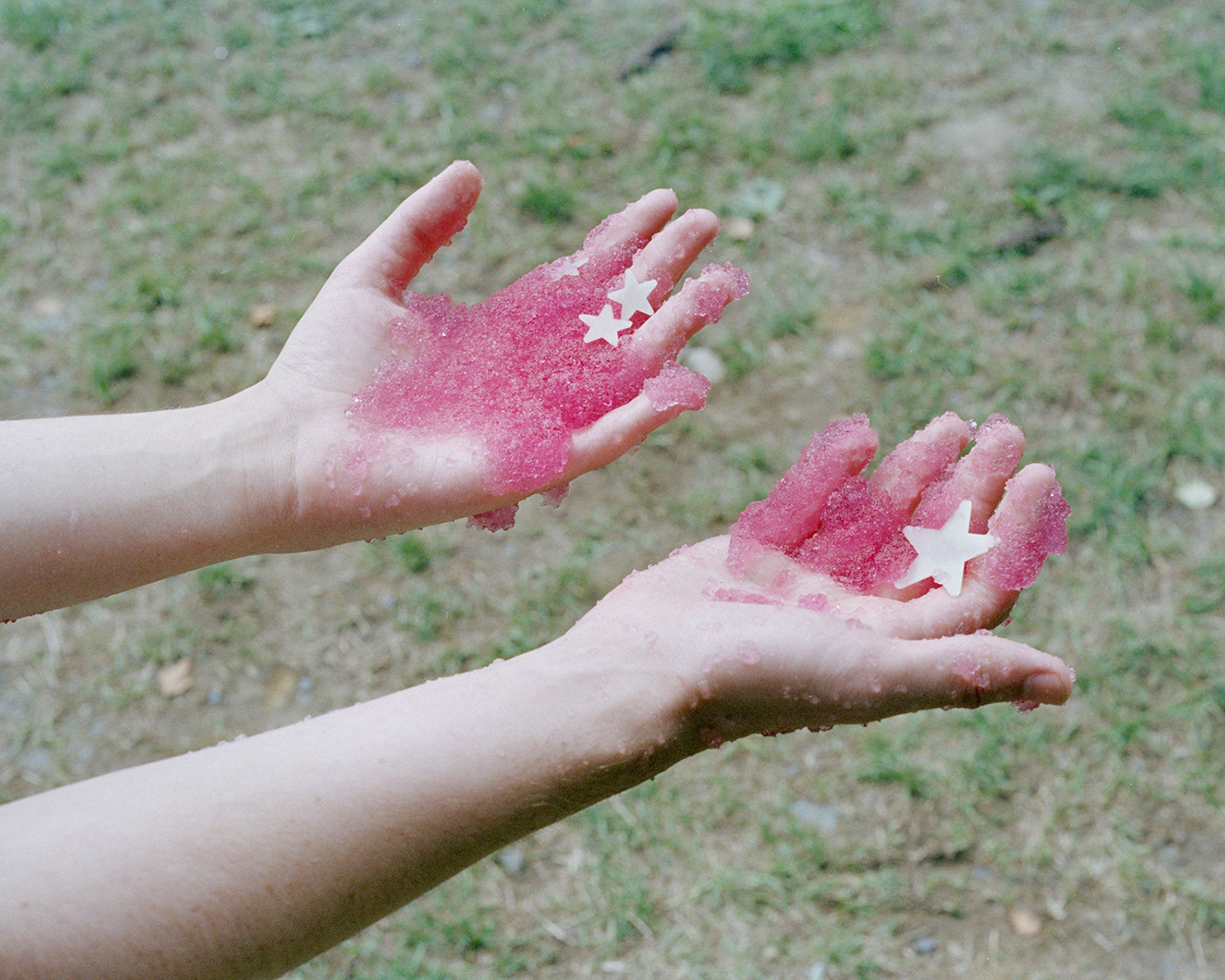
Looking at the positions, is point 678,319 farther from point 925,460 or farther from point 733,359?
point 733,359

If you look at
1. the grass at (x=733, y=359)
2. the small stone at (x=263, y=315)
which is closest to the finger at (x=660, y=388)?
the grass at (x=733, y=359)

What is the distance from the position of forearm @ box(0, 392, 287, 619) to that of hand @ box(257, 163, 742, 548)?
0.08 meters

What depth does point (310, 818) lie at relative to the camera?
1.38 meters

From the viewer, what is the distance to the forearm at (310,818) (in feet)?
4.29

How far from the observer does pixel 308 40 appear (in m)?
4.08

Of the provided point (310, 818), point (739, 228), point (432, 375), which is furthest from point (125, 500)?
point (739, 228)

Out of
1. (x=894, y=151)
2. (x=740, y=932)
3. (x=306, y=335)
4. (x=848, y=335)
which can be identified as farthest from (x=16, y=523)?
(x=894, y=151)

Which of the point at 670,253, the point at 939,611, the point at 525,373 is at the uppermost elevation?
the point at 670,253

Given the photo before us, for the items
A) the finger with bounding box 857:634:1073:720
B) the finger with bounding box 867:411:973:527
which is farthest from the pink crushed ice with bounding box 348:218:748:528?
the finger with bounding box 857:634:1073:720

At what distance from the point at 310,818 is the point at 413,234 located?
1.06m

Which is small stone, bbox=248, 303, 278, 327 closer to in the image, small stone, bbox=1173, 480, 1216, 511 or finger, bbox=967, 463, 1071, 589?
finger, bbox=967, 463, 1071, 589

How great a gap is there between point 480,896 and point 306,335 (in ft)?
4.21

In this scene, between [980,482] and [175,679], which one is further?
[175,679]

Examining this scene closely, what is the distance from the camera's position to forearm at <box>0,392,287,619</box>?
67.2 inches
